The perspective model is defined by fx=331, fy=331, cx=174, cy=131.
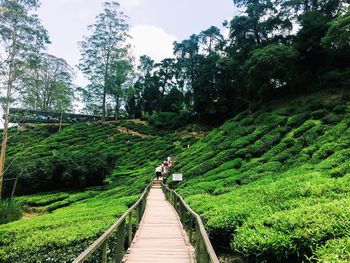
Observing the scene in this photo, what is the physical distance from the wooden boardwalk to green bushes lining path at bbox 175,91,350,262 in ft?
3.15

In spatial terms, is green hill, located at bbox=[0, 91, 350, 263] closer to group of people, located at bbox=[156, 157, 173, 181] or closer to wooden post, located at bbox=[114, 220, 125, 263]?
group of people, located at bbox=[156, 157, 173, 181]

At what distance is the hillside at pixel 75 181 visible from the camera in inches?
406

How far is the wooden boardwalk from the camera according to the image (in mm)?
7023

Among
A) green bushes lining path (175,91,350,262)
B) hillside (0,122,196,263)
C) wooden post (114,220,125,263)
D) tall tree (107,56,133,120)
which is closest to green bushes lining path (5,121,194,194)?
hillside (0,122,196,263)

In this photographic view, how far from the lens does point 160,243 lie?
8.55 metres

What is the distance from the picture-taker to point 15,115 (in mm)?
20719

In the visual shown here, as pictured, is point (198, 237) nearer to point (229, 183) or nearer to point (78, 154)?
point (229, 183)

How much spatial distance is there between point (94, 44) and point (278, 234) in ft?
180

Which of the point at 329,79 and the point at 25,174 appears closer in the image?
the point at 329,79

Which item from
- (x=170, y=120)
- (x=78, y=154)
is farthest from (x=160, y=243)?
(x=170, y=120)

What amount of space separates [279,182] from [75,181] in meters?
25.1

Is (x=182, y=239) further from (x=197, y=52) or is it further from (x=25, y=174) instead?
(x=197, y=52)

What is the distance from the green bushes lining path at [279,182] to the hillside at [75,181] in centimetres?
414

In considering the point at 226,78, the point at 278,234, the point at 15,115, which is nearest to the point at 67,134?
the point at 226,78
